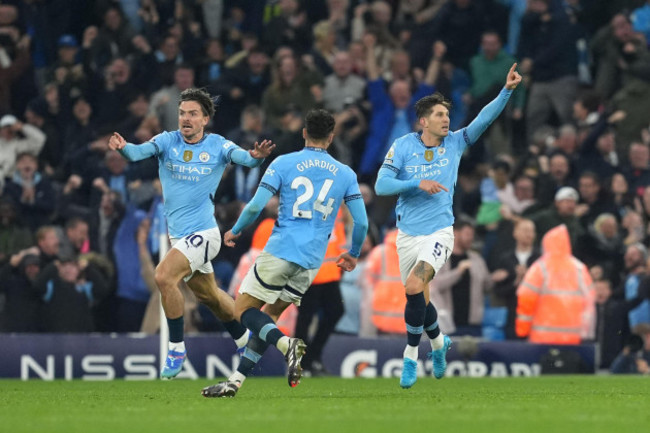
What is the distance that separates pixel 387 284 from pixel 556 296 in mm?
2148

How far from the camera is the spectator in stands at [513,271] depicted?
19516mm

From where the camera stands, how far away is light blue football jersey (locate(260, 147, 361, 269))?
12367 millimetres

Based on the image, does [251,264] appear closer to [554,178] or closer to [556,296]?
[556,296]

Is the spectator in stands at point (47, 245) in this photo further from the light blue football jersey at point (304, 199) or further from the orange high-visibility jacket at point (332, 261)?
the light blue football jersey at point (304, 199)

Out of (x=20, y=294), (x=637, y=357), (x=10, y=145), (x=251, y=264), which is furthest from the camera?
(x=10, y=145)

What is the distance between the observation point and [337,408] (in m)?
10.8

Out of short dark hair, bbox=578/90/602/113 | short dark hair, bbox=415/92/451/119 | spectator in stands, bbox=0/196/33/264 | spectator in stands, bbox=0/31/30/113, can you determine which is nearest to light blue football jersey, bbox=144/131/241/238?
short dark hair, bbox=415/92/451/119

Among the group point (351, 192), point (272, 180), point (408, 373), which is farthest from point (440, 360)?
point (272, 180)

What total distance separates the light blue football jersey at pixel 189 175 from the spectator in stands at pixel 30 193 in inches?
314

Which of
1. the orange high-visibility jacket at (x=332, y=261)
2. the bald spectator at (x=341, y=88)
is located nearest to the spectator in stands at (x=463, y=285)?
the orange high-visibility jacket at (x=332, y=261)

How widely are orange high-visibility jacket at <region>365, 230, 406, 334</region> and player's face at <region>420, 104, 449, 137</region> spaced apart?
5305 mm

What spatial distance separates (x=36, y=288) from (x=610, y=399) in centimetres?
936

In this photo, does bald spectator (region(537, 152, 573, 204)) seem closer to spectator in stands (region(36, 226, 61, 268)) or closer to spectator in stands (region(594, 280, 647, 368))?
spectator in stands (region(594, 280, 647, 368))

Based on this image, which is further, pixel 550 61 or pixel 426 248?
pixel 550 61
